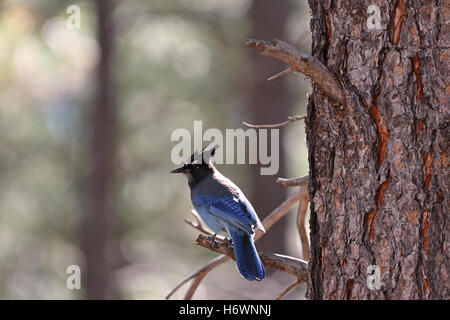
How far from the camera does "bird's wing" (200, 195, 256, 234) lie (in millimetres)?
4469

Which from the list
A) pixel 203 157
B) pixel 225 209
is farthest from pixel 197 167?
pixel 225 209

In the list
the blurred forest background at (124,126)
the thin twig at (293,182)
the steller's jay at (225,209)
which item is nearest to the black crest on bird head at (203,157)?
the steller's jay at (225,209)

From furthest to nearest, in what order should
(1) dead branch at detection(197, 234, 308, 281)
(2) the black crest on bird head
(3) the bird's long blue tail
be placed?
(2) the black crest on bird head
(3) the bird's long blue tail
(1) dead branch at detection(197, 234, 308, 281)

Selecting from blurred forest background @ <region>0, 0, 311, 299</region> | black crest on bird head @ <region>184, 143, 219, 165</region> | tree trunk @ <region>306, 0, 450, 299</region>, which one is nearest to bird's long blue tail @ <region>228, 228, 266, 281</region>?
tree trunk @ <region>306, 0, 450, 299</region>

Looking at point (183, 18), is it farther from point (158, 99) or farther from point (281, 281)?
point (281, 281)

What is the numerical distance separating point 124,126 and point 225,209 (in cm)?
858

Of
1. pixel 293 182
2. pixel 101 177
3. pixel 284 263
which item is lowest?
pixel 101 177

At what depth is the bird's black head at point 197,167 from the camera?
5301mm

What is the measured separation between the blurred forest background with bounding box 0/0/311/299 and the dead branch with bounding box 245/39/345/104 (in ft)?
22.4

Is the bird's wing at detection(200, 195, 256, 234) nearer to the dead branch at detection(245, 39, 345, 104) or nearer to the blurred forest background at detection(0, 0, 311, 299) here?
the dead branch at detection(245, 39, 345, 104)

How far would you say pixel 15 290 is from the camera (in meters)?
13.9

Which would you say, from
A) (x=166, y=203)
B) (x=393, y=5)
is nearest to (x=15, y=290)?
(x=166, y=203)

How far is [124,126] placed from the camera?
13.1 meters

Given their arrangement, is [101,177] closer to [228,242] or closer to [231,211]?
[231,211]
